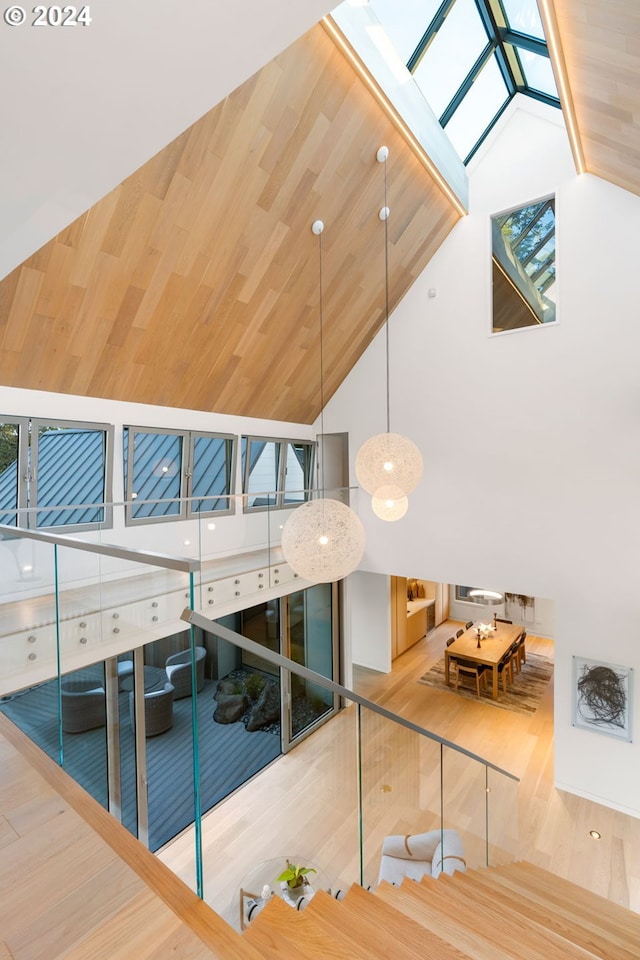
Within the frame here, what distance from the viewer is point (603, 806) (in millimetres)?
5828

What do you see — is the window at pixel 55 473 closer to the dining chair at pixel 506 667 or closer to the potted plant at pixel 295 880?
the potted plant at pixel 295 880

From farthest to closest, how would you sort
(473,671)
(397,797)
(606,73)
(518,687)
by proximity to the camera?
(518,687), (473,671), (397,797), (606,73)

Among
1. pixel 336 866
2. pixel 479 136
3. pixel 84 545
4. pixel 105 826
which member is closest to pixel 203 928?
pixel 105 826

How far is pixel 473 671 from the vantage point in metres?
8.42

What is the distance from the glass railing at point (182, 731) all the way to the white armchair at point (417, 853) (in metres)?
0.04

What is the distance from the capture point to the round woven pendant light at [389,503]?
15.4 feet

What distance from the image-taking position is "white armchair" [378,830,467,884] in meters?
4.01

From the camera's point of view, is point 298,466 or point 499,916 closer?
point 499,916

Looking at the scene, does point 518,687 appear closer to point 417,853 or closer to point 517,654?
point 517,654

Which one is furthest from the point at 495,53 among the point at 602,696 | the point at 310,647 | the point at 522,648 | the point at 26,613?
the point at 522,648

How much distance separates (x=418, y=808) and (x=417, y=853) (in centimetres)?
47

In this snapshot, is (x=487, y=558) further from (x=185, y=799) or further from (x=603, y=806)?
(x=185, y=799)

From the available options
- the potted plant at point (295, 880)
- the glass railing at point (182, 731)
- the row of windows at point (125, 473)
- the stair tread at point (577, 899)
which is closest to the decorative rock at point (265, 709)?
the glass railing at point (182, 731)

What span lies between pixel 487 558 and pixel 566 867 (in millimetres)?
3512
